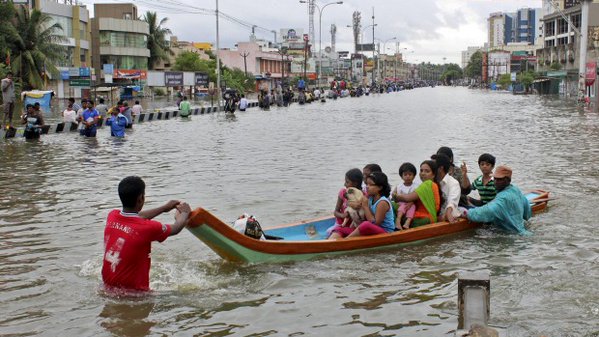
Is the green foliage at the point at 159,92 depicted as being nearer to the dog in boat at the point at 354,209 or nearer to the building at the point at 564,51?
the building at the point at 564,51

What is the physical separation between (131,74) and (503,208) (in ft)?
223

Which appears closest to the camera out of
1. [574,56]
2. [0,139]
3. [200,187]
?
[200,187]

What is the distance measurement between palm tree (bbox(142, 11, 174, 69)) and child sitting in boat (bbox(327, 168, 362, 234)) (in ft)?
251

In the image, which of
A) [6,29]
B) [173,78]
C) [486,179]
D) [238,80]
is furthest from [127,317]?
[238,80]

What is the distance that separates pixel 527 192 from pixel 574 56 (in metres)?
79.7

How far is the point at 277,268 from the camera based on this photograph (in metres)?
8.23

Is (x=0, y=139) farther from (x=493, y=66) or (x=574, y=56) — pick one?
(x=493, y=66)

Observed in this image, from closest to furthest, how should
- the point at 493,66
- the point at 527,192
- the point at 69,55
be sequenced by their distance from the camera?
the point at 527,192 < the point at 69,55 < the point at 493,66

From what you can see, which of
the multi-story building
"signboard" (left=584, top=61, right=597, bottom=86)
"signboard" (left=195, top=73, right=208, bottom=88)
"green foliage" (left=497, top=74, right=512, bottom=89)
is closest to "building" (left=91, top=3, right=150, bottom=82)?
the multi-story building

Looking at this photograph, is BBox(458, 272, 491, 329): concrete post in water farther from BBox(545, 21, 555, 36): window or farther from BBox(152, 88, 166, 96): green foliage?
BBox(545, 21, 555, 36): window

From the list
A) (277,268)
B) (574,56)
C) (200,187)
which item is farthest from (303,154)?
(574,56)

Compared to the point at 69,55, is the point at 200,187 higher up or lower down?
lower down

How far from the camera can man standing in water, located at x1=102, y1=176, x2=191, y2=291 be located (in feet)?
21.2

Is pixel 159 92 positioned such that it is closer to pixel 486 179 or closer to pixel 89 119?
pixel 89 119
